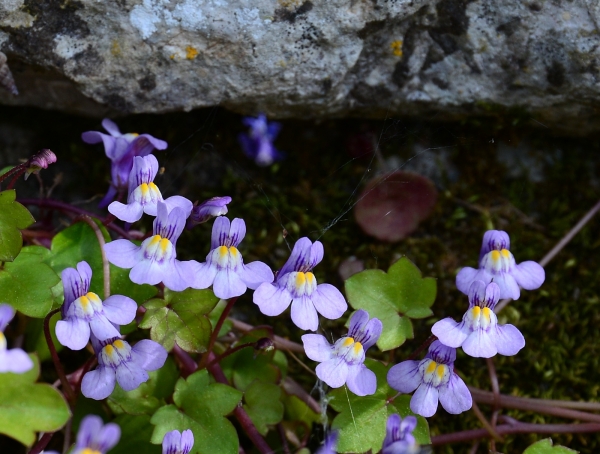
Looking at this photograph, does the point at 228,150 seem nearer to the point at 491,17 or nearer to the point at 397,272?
the point at 397,272

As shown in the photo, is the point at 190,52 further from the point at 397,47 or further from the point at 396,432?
the point at 396,432

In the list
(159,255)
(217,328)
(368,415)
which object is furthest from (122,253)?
(368,415)

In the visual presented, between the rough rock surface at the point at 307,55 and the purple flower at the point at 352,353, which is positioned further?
the rough rock surface at the point at 307,55

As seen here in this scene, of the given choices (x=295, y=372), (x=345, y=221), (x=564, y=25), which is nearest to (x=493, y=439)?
(x=295, y=372)

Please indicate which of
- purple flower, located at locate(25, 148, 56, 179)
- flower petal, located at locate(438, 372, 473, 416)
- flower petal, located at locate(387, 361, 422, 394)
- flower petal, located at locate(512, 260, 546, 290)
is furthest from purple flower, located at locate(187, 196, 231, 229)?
flower petal, located at locate(512, 260, 546, 290)

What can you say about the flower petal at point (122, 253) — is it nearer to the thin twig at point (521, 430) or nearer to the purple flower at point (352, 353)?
the purple flower at point (352, 353)

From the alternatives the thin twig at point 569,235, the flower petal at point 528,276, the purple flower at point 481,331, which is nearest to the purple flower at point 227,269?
the purple flower at point 481,331
